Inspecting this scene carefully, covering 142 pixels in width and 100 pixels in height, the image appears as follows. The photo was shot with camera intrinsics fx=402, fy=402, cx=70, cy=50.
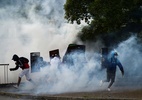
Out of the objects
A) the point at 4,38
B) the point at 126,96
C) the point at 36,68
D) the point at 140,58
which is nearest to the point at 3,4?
the point at 4,38

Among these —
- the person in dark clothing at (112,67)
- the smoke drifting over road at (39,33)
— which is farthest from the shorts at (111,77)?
the smoke drifting over road at (39,33)

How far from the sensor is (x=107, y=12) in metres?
17.0

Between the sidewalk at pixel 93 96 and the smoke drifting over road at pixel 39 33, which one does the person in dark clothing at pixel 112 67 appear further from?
the smoke drifting over road at pixel 39 33

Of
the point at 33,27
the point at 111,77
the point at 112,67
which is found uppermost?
the point at 33,27

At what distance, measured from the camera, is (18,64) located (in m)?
16.8

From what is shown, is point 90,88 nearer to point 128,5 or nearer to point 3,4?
point 128,5

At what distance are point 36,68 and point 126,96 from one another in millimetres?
6499

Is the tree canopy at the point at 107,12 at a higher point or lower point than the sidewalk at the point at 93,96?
higher

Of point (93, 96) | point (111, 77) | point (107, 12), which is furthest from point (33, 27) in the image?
point (93, 96)

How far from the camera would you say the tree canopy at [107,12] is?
17078mm

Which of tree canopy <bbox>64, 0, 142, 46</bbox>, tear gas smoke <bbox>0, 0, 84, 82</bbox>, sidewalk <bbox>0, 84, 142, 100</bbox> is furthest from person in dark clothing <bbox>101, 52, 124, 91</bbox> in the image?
tear gas smoke <bbox>0, 0, 84, 82</bbox>

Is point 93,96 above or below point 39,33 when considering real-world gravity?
below

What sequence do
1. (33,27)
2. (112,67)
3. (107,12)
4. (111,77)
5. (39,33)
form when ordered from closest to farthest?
(112,67)
(111,77)
(107,12)
(39,33)
(33,27)

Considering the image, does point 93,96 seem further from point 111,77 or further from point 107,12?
point 107,12
